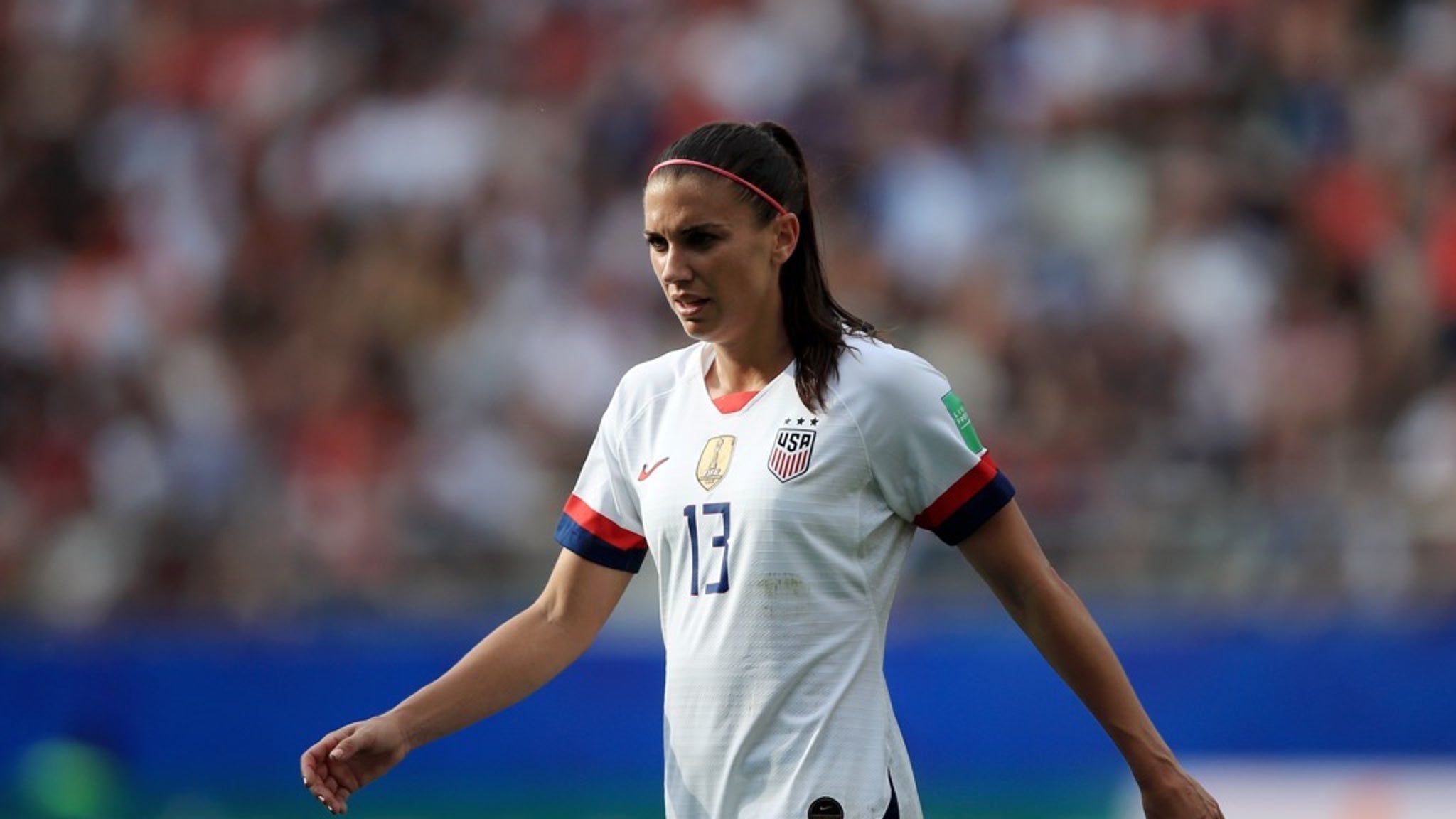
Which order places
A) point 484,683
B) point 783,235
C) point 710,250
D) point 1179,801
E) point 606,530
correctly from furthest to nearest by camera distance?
point 606,530 → point 484,683 → point 783,235 → point 710,250 → point 1179,801

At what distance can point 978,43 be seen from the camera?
1216 cm

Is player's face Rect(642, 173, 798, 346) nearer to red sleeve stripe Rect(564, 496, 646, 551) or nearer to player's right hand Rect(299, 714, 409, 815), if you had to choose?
red sleeve stripe Rect(564, 496, 646, 551)

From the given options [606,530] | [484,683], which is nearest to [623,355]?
[606,530]

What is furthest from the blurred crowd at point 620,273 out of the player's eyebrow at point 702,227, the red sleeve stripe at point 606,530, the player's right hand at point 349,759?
the player's right hand at point 349,759

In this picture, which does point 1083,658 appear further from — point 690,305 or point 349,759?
point 349,759

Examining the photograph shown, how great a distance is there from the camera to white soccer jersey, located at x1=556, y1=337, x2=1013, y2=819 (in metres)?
4.15

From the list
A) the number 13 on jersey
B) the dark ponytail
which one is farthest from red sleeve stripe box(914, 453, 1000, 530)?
the number 13 on jersey

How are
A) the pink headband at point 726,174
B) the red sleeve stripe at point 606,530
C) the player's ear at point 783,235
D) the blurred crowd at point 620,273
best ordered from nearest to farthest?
1. the pink headband at point 726,174
2. the player's ear at point 783,235
3. the red sleeve stripe at point 606,530
4. the blurred crowd at point 620,273

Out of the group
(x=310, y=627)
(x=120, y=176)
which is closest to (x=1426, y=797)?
(x=310, y=627)

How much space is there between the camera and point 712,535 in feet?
13.9

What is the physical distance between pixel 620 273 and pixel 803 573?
7.54 metres

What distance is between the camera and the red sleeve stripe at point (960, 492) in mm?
4188

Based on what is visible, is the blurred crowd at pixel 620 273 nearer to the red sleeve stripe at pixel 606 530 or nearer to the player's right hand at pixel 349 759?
the red sleeve stripe at pixel 606 530

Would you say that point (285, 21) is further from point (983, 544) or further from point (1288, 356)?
point (983, 544)
